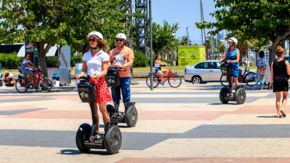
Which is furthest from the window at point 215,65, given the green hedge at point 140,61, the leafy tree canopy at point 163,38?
the leafy tree canopy at point 163,38

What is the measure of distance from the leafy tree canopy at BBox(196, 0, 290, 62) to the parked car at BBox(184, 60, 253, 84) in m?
4.95

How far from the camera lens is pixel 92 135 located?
19.1 feet

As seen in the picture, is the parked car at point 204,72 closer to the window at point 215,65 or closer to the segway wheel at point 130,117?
the window at point 215,65

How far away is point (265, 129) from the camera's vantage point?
25.1 feet

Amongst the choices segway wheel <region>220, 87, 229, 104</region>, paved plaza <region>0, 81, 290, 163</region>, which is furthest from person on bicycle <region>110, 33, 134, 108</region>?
segway wheel <region>220, 87, 229, 104</region>

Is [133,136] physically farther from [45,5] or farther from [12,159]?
[45,5]

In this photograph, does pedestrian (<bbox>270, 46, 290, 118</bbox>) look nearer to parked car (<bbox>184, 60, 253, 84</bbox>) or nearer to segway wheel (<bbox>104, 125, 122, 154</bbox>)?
segway wheel (<bbox>104, 125, 122, 154</bbox>)

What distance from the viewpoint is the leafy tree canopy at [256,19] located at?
57.3 ft

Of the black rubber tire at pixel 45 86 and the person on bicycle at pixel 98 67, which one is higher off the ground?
the person on bicycle at pixel 98 67

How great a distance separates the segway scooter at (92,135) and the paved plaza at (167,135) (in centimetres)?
14

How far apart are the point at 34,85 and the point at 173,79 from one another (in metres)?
6.81

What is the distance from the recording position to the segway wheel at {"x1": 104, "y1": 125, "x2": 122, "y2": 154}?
571 centimetres

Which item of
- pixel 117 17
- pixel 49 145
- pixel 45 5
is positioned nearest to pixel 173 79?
pixel 117 17

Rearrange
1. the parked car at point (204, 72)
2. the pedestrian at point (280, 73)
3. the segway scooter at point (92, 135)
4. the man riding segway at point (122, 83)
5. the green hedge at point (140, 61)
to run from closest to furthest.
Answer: the segway scooter at point (92, 135) → the man riding segway at point (122, 83) → the pedestrian at point (280, 73) → the parked car at point (204, 72) → the green hedge at point (140, 61)
